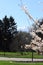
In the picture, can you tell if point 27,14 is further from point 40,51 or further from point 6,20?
point 6,20

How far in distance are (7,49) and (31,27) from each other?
155ft

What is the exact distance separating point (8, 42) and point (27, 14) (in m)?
47.8

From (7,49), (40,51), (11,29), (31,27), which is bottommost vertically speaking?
(40,51)

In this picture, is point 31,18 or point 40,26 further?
point 40,26

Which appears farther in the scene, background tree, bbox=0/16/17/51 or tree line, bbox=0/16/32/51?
background tree, bbox=0/16/17/51

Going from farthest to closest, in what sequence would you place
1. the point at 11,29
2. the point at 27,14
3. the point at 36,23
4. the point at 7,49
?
the point at 11,29 < the point at 7,49 < the point at 36,23 < the point at 27,14

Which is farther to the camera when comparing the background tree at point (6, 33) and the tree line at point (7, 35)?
the background tree at point (6, 33)

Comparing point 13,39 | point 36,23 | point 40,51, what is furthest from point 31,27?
point 13,39

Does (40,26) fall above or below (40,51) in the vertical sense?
above

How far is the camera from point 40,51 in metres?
2.02

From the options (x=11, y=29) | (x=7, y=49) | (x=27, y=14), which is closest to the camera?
(x=27, y=14)

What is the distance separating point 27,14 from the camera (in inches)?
75.3

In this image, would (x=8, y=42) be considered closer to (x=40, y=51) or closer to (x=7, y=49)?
(x=7, y=49)

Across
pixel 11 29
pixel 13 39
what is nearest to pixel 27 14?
pixel 13 39
